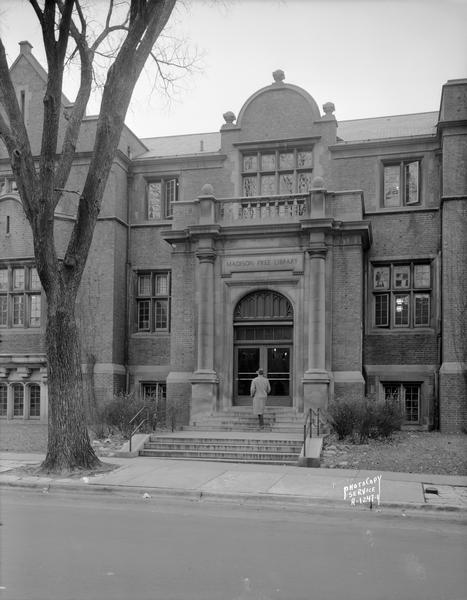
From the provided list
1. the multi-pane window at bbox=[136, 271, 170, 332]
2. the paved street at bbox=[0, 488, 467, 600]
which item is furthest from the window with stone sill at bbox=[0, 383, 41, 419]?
the paved street at bbox=[0, 488, 467, 600]

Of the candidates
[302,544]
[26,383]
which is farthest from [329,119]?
[302,544]

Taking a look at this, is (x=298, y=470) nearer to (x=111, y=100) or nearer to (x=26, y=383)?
(x=111, y=100)

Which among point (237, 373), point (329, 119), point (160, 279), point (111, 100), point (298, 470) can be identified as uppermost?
point (329, 119)

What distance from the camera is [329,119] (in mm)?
23375

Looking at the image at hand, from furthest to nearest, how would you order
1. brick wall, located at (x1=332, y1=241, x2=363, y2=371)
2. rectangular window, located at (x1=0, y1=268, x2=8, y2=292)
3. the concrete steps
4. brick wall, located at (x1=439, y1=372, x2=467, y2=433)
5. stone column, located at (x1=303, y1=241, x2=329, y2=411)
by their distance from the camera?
rectangular window, located at (x1=0, y1=268, x2=8, y2=292)
brick wall, located at (x1=439, y1=372, x2=467, y2=433)
brick wall, located at (x1=332, y1=241, x2=363, y2=371)
stone column, located at (x1=303, y1=241, x2=329, y2=411)
the concrete steps

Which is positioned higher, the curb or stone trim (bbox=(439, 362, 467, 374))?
stone trim (bbox=(439, 362, 467, 374))

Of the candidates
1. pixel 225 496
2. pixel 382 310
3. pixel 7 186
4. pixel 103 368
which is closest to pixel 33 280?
pixel 7 186

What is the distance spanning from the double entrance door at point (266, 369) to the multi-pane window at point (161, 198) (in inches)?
269

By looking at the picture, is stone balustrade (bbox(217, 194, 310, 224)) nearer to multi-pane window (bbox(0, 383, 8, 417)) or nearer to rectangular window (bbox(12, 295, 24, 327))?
rectangular window (bbox(12, 295, 24, 327))

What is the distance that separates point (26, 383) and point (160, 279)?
599 cm

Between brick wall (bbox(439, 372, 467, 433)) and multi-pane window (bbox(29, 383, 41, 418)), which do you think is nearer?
brick wall (bbox(439, 372, 467, 433))

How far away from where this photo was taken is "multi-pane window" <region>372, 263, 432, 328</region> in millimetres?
22469

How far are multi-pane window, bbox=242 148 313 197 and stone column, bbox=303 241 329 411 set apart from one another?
403cm

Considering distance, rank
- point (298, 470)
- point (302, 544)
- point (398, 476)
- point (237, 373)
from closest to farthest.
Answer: point (302, 544), point (398, 476), point (298, 470), point (237, 373)
